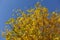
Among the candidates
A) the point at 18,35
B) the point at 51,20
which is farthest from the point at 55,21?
the point at 18,35

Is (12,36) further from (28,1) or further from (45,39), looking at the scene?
(28,1)

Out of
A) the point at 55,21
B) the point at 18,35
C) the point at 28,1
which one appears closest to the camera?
the point at 55,21

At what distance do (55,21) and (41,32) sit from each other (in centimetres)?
13

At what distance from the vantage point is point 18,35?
4.92 feet

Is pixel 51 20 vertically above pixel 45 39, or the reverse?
pixel 51 20

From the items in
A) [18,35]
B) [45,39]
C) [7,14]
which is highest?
[7,14]

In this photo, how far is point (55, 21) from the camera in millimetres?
1385

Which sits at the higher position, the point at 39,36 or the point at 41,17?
the point at 41,17

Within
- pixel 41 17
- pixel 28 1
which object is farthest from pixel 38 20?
pixel 28 1

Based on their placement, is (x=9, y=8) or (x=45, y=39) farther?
(x=9, y=8)

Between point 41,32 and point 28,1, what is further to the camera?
point 28,1

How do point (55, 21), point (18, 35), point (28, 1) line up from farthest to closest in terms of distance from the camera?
point (28, 1) → point (18, 35) → point (55, 21)

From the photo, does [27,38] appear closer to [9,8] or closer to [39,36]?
[39,36]

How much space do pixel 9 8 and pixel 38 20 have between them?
832 mm
